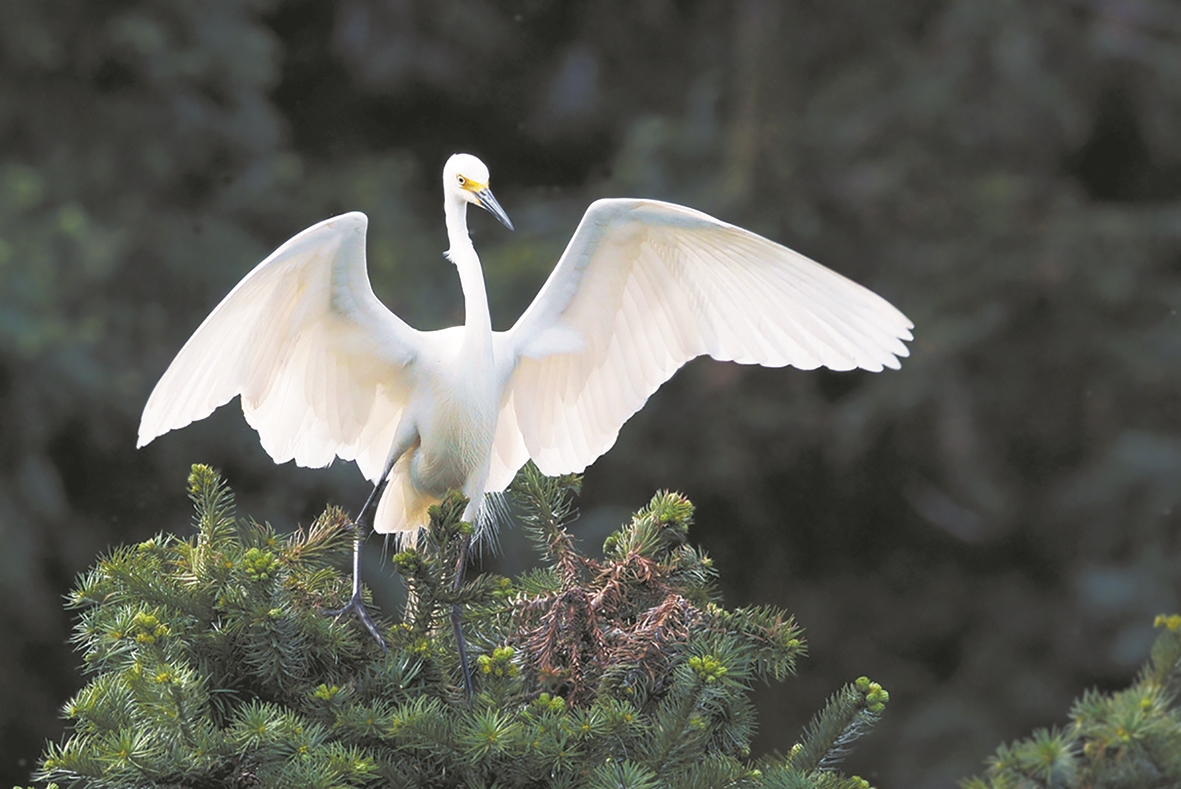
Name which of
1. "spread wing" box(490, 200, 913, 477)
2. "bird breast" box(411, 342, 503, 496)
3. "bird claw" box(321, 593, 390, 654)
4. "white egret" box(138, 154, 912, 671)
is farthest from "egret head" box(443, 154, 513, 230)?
"bird claw" box(321, 593, 390, 654)

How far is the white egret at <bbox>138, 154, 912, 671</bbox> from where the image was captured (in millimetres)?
2312

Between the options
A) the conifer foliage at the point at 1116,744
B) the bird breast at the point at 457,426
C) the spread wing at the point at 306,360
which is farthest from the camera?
the bird breast at the point at 457,426

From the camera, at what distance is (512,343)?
2615 millimetres

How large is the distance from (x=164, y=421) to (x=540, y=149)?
18.1 ft

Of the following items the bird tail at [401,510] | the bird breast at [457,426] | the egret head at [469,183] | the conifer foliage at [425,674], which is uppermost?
the egret head at [469,183]

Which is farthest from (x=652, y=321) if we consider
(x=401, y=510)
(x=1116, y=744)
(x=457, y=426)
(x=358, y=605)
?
(x=1116, y=744)

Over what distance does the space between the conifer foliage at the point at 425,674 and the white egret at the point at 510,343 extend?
450 mm

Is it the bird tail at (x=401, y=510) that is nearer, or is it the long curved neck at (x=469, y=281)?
the long curved neck at (x=469, y=281)

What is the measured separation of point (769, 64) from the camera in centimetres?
671

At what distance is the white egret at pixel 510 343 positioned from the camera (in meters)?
2.31

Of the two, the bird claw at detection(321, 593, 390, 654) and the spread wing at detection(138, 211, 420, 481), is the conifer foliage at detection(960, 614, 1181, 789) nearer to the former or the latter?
the bird claw at detection(321, 593, 390, 654)

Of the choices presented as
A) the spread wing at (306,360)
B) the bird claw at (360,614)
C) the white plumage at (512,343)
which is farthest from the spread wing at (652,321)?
the bird claw at (360,614)

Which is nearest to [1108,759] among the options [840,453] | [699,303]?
[699,303]

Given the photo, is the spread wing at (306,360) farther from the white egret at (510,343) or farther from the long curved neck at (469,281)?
the long curved neck at (469,281)
